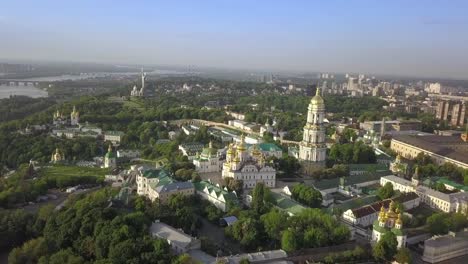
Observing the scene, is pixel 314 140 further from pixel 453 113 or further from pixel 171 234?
pixel 453 113

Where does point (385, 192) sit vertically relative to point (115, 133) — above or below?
above

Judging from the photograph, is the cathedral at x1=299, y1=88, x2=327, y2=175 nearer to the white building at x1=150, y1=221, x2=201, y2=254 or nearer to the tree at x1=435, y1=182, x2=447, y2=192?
the tree at x1=435, y1=182, x2=447, y2=192

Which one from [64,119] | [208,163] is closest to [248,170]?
[208,163]

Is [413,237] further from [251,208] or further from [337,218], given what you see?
[251,208]

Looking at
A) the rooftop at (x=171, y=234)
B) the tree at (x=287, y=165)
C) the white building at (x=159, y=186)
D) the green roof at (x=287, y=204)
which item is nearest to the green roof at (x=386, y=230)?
the green roof at (x=287, y=204)

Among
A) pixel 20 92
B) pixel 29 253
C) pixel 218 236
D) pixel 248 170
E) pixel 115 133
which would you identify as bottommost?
pixel 20 92

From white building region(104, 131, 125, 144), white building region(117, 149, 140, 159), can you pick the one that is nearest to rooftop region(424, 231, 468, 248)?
white building region(117, 149, 140, 159)

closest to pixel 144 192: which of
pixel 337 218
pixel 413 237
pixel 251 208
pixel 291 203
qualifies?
pixel 251 208
